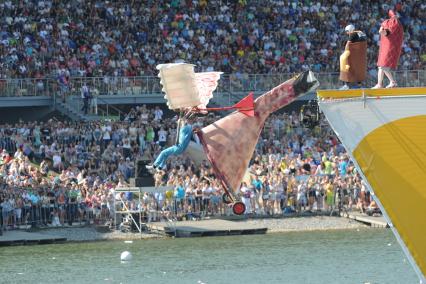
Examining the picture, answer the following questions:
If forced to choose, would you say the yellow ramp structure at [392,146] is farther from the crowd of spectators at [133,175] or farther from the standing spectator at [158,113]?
the standing spectator at [158,113]

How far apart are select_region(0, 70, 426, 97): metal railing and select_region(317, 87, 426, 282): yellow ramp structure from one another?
85.2 feet

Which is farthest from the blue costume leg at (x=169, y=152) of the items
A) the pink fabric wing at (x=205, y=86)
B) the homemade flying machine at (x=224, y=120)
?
the pink fabric wing at (x=205, y=86)

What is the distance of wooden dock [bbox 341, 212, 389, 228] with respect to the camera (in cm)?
3706

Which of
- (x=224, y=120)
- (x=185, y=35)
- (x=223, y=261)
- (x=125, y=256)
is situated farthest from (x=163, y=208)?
(x=224, y=120)

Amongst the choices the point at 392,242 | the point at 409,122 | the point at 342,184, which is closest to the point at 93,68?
the point at 342,184

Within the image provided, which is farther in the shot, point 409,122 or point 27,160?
point 27,160

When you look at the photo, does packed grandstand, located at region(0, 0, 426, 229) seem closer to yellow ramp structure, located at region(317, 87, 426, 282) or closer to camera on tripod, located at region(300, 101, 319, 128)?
yellow ramp structure, located at region(317, 87, 426, 282)

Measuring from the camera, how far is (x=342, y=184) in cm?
3762

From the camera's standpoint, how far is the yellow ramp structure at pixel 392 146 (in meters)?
14.3

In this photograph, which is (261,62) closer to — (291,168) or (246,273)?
(291,168)

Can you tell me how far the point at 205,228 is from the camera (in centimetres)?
3512

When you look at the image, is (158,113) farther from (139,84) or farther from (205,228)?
(205,228)

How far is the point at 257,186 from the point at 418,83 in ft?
30.0

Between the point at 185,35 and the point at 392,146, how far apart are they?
3028cm
